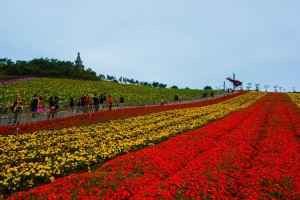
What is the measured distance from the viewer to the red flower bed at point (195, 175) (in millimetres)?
10305

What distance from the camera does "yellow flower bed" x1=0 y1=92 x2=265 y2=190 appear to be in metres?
12.2

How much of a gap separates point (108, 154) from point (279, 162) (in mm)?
8992

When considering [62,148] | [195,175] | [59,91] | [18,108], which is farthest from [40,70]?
[195,175]

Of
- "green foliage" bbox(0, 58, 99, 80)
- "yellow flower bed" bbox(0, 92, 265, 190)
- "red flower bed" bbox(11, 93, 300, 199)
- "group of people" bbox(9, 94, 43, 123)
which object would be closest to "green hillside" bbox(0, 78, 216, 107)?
"group of people" bbox(9, 94, 43, 123)

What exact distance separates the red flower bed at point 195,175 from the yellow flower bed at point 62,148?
4.50 ft

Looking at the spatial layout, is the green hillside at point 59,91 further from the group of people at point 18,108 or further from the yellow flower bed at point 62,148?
the yellow flower bed at point 62,148

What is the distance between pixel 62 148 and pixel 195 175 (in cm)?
865

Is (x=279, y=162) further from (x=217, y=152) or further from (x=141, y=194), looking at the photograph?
(x=141, y=194)

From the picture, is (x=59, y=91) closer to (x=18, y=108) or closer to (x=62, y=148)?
(x=18, y=108)

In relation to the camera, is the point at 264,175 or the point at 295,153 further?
the point at 295,153

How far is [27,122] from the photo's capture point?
988 inches

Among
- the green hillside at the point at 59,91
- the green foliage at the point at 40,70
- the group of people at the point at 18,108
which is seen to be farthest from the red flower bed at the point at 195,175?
the green foliage at the point at 40,70

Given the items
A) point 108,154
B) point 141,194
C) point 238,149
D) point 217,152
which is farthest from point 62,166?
point 238,149

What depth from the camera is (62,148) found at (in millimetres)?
17219
